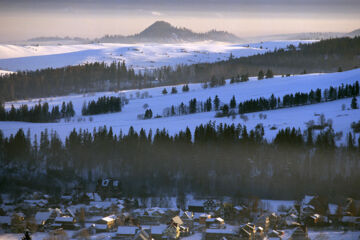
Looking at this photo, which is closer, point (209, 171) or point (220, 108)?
point (209, 171)

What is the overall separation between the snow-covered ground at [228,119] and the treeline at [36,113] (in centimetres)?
145

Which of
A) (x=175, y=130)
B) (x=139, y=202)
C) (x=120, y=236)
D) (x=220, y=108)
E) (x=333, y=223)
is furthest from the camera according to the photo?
(x=220, y=108)

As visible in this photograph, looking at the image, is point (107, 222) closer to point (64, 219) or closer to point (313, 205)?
point (64, 219)

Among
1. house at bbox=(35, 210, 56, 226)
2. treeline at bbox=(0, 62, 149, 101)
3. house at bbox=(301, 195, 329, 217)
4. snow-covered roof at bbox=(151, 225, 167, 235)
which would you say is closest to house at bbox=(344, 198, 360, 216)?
house at bbox=(301, 195, 329, 217)

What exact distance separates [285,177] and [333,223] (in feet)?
19.6

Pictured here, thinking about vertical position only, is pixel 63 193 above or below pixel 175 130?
below

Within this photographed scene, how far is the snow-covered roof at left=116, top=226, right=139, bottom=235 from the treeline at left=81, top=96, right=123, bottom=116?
30.4m

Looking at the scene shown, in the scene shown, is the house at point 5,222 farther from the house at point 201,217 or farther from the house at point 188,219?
the house at point 201,217

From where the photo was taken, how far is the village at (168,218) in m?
20.8

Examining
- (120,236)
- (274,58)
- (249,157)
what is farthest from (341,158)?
(274,58)

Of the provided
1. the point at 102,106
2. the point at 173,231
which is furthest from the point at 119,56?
the point at 173,231

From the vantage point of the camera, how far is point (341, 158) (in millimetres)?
29281

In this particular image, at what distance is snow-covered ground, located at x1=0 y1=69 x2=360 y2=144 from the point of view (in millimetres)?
37188

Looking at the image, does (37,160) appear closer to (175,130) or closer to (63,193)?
(63,193)
